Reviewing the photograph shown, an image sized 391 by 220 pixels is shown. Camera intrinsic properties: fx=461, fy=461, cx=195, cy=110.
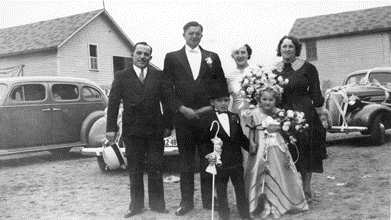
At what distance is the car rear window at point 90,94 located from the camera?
9805 millimetres

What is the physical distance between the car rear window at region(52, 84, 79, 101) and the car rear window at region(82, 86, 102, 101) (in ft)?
0.69

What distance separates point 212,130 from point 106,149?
2266mm

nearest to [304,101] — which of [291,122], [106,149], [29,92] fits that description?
[291,122]

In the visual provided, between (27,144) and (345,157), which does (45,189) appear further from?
(345,157)

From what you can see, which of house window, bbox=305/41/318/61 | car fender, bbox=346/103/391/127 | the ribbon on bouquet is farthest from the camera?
house window, bbox=305/41/318/61

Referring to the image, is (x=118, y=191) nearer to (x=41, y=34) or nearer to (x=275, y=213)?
(x=275, y=213)

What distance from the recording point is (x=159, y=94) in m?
4.90

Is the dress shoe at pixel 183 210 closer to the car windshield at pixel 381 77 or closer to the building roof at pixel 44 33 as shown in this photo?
the car windshield at pixel 381 77

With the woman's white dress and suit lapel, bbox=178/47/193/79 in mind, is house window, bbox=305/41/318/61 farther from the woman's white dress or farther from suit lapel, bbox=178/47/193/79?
suit lapel, bbox=178/47/193/79

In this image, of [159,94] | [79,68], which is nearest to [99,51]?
[79,68]

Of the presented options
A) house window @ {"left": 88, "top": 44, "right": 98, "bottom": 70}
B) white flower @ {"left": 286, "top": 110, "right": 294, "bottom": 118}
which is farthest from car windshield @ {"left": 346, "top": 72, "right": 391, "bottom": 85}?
house window @ {"left": 88, "top": 44, "right": 98, "bottom": 70}

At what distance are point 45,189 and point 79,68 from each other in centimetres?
1535

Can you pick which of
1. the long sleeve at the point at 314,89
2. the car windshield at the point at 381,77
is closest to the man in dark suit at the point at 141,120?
the long sleeve at the point at 314,89

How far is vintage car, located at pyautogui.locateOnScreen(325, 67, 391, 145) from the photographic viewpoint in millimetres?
9016
